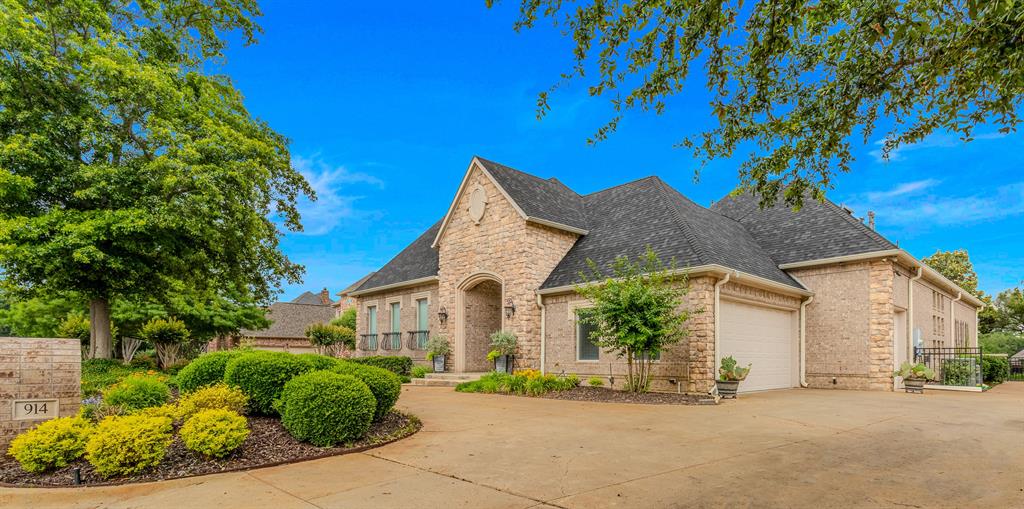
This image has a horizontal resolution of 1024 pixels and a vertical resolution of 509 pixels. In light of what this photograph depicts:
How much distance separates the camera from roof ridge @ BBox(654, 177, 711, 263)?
1371cm

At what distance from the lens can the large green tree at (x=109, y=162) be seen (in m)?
15.1

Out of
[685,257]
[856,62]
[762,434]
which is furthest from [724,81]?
[685,257]

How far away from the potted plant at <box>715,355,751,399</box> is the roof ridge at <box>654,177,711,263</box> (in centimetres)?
242

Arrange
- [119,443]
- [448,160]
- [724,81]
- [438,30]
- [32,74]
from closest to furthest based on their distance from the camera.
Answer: [119,443] < [724,81] < [438,30] < [32,74] < [448,160]

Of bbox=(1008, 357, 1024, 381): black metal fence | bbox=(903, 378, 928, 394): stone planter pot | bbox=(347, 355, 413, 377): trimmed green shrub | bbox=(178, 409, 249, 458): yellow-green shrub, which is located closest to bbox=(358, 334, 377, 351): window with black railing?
bbox=(347, 355, 413, 377): trimmed green shrub

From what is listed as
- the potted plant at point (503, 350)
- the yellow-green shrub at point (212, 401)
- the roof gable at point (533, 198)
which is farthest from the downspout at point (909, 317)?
the yellow-green shrub at point (212, 401)

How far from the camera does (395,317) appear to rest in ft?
75.3

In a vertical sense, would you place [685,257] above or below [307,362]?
above

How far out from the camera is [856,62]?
561 centimetres

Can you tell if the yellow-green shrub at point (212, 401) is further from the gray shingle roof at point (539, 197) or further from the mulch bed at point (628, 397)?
the gray shingle roof at point (539, 197)

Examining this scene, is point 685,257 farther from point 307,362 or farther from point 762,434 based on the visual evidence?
point 307,362

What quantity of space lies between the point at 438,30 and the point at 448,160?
40.4ft

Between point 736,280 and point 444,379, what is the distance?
904cm

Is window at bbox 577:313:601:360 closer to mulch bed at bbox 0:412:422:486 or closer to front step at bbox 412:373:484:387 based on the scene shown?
front step at bbox 412:373:484:387
